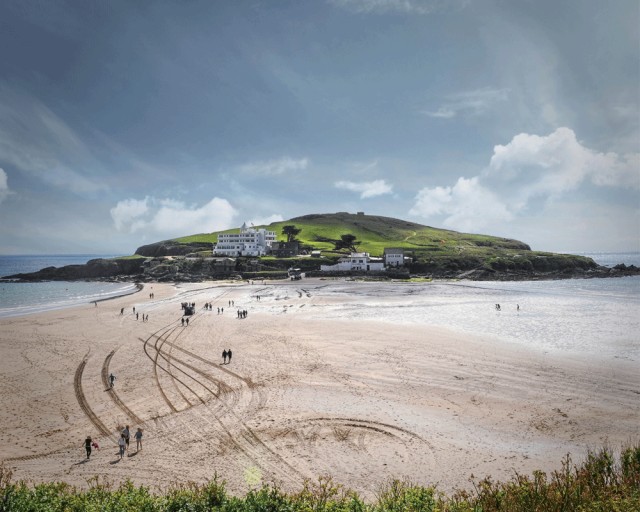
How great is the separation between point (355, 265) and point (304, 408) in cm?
10275

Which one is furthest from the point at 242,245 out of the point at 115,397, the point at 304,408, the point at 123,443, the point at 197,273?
the point at 123,443

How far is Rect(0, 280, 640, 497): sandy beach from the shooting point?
15.5 meters

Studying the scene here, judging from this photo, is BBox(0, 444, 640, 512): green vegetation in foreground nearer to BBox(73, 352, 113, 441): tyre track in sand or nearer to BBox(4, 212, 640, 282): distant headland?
BBox(73, 352, 113, 441): tyre track in sand

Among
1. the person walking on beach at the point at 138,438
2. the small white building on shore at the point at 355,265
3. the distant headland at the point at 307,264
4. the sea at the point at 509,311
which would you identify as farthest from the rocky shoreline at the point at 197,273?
the person walking on beach at the point at 138,438

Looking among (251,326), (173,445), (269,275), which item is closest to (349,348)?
(251,326)

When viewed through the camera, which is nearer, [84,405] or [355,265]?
[84,405]

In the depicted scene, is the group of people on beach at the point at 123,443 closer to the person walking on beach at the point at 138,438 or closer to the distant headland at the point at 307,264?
the person walking on beach at the point at 138,438

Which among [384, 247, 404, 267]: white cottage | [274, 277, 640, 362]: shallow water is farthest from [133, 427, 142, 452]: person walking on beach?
[384, 247, 404, 267]: white cottage

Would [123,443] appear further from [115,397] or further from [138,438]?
[115,397]

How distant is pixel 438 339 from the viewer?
119 ft

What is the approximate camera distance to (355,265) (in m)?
123

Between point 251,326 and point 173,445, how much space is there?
89.5ft

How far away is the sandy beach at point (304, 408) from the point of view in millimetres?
15500

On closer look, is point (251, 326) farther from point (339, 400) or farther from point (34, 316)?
point (34, 316)
